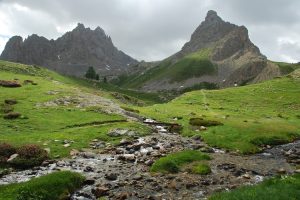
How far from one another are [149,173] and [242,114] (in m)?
46.7

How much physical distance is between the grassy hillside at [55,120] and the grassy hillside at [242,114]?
9172mm

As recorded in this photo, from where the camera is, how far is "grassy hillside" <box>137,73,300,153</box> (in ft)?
155

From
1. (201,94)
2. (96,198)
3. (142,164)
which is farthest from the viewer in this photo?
(201,94)

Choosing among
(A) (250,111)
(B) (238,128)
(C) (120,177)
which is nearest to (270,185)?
(C) (120,177)

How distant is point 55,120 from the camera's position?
54688 mm

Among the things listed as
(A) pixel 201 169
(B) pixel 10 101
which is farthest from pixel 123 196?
(B) pixel 10 101

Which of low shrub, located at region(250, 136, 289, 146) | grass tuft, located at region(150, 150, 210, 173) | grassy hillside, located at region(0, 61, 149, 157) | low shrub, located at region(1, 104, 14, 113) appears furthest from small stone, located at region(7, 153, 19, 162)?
low shrub, located at region(250, 136, 289, 146)

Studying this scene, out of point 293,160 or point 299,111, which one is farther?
point 299,111

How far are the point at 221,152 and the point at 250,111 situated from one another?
4022 centimetres

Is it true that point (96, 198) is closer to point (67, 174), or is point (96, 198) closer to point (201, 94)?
point (67, 174)

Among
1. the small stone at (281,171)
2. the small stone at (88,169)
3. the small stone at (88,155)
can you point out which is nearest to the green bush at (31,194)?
the small stone at (88,169)

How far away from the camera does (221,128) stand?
51156mm

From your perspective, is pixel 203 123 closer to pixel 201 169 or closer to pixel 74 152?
pixel 74 152

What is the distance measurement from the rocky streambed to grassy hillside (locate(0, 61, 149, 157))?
3.67 meters
